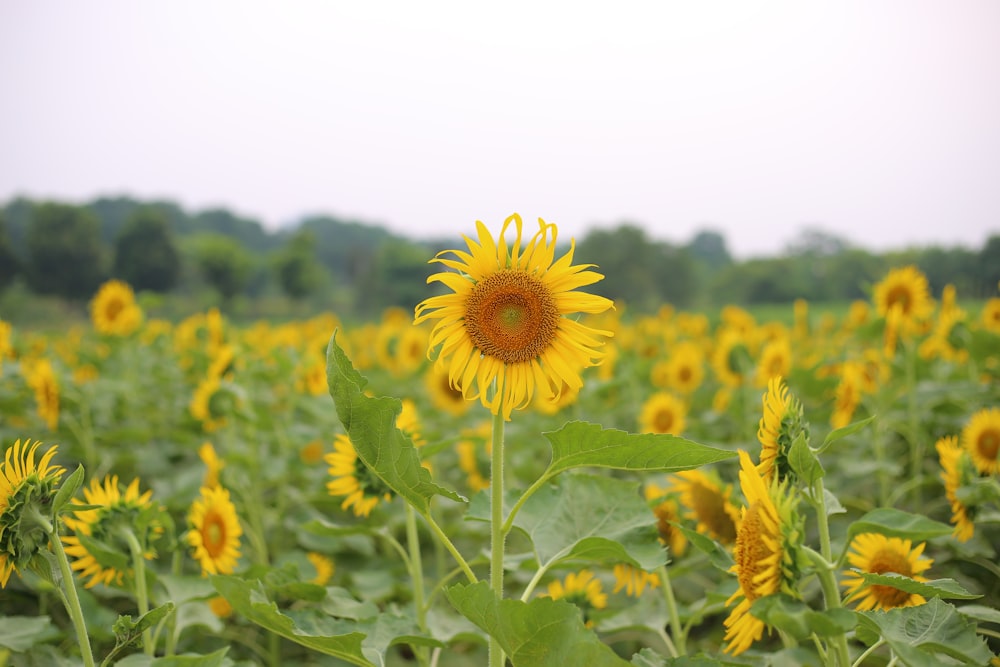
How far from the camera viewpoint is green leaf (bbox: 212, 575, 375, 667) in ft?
4.57

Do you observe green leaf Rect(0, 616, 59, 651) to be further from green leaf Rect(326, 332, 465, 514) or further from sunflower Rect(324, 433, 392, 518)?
green leaf Rect(326, 332, 465, 514)

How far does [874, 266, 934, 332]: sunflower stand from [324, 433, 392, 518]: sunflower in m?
3.13

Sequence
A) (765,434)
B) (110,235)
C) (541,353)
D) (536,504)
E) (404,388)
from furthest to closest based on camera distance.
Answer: (110,235), (404,388), (536,504), (541,353), (765,434)

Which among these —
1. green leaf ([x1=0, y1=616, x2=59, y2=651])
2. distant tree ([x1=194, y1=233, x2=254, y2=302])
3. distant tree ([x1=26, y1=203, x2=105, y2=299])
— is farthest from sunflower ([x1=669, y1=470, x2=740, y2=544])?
distant tree ([x1=194, y1=233, x2=254, y2=302])

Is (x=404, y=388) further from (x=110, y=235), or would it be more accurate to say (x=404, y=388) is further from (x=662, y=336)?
(x=110, y=235)

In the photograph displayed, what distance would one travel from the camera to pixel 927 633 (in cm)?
124

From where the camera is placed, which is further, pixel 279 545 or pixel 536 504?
pixel 279 545

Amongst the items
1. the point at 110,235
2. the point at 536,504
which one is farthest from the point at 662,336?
the point at 110,235

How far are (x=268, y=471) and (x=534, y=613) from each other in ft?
8.33

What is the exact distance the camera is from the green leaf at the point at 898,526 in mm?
1390

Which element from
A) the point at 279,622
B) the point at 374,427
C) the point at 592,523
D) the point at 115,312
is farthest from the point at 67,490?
the point at 115,312

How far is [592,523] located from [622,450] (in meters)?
0.50

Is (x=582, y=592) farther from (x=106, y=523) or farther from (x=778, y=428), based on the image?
(x=106, y=523)

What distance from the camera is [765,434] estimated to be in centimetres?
138
